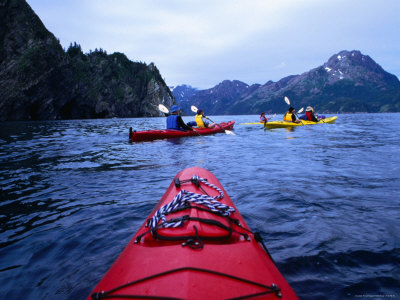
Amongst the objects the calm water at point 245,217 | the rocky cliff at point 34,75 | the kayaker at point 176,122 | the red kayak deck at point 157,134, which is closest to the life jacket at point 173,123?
the kayaker at point 176,122

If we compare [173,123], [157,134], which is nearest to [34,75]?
[173,123]

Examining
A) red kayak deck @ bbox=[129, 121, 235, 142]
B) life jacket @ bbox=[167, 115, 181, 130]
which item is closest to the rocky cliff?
red kayak deck @ bbox=[129, 121, 235, 142]

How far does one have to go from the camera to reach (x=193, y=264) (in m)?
1.46

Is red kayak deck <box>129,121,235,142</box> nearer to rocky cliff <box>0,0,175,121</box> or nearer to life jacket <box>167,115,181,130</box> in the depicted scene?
life jacket <box>167,115,181,130</box>

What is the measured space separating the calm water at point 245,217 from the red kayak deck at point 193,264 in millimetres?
780

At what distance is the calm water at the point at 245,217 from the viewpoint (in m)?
2.30

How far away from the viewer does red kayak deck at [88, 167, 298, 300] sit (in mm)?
1321

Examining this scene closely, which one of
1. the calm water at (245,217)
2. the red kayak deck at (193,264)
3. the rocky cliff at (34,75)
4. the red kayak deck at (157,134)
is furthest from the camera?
the rocky cliff at (34,75)

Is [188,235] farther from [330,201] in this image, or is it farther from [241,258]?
[330,201]

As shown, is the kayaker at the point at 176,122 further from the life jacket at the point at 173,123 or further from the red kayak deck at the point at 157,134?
the red kayak deck at the point at 157,134

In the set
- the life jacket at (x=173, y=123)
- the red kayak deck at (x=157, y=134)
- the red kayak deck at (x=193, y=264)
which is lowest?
the red kayak deck at (x=193, y=264)

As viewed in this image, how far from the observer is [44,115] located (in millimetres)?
45781

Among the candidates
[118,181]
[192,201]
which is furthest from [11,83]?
[192,201]

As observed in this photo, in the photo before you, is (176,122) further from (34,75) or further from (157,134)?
(34,75)
